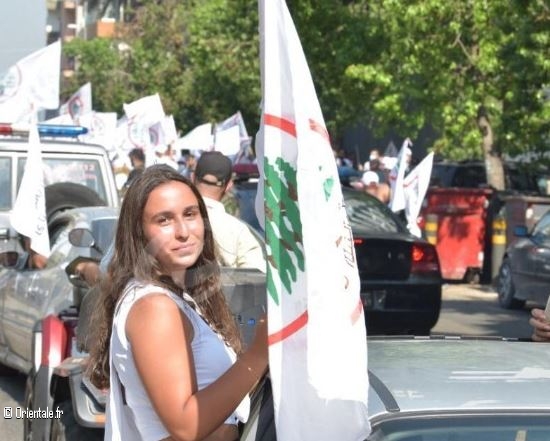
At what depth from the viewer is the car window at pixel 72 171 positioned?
508 inches

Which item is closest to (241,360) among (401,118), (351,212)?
(351,212)

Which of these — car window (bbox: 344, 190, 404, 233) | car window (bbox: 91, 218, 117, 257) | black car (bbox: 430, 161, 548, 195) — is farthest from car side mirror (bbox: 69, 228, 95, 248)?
black car (bbox: 430, 161, 548, 195)

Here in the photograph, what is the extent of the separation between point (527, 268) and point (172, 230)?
47.0 ft

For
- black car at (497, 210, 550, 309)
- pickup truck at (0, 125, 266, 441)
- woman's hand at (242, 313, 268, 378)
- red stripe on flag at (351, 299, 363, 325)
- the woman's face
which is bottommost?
black car at (497, 210, 550, 309)

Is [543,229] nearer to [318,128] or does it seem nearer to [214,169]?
[214,169]

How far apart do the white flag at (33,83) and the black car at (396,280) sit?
5748 millimetres

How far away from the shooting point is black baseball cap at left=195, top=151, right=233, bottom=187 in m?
7.86

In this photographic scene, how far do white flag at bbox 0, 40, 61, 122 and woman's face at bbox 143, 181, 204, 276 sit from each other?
49.7 feet

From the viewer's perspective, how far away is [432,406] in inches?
127

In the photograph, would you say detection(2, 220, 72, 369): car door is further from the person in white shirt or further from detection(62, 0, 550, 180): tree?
detection(62, 0, 550, 180): tree

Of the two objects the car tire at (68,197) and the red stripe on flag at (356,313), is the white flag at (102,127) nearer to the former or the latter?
the car tire at (68,197)

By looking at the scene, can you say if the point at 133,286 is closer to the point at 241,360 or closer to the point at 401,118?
the point at 241,360

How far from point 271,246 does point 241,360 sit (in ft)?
1.03

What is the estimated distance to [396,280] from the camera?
13.3 metres
